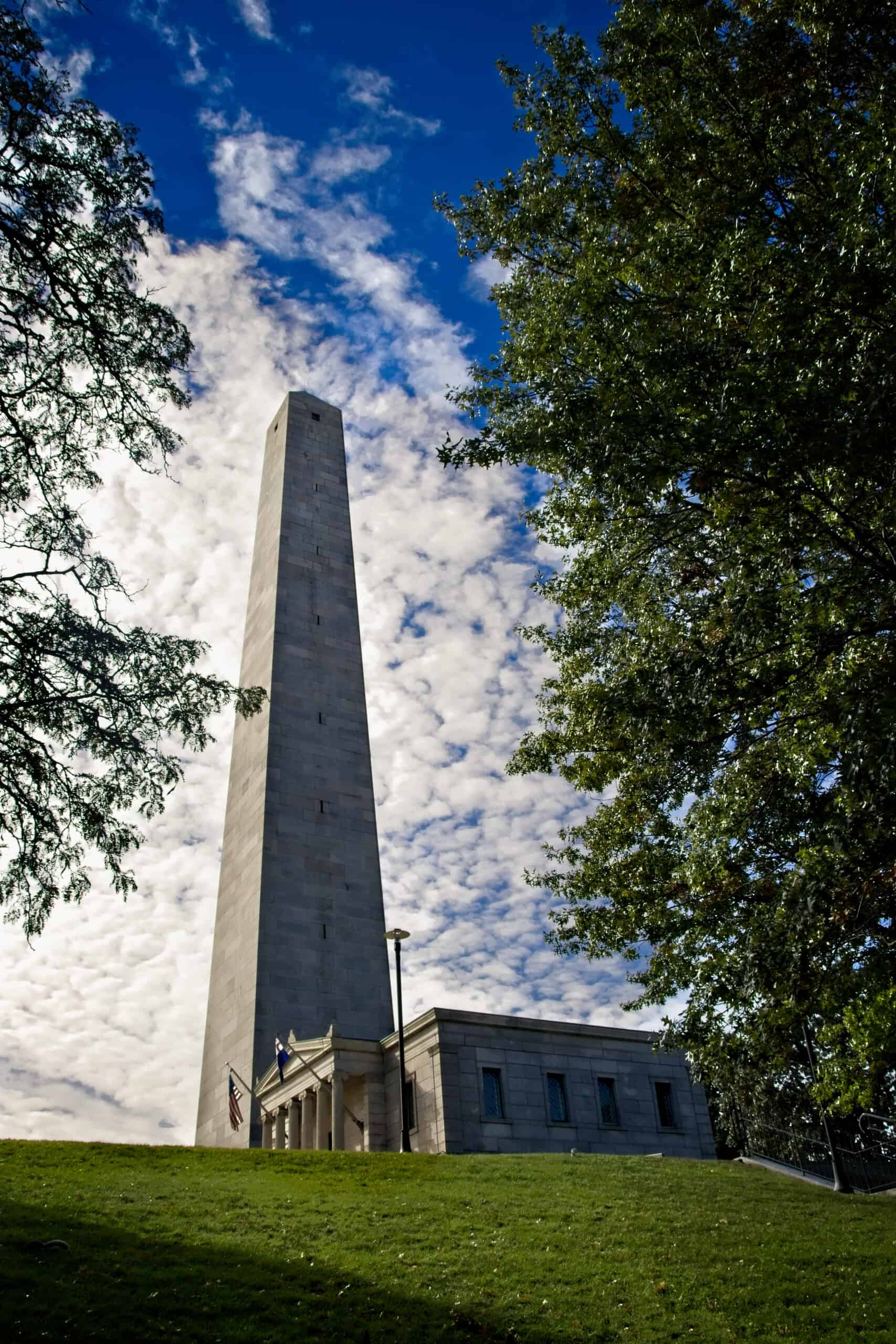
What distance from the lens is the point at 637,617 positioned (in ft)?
51.8

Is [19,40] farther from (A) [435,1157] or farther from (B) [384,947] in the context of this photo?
(B) [384,947]

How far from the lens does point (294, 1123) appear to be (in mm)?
29844

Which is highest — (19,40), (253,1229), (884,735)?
(19,40)

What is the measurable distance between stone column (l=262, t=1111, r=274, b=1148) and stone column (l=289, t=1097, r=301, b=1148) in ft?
7.40

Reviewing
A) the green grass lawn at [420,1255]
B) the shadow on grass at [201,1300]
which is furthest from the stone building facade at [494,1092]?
the shadow on grass at [201,1300]

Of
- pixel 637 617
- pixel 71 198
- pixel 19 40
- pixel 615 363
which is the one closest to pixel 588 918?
pixel 637 617

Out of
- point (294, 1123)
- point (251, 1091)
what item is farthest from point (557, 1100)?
point (251, 1091)

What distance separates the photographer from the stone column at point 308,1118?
28.7 metres

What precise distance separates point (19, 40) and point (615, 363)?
27.1ft

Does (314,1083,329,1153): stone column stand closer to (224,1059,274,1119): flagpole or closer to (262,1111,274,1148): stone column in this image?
(224,1059,274,1119): flagpole

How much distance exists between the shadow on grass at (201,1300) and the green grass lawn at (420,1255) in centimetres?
3

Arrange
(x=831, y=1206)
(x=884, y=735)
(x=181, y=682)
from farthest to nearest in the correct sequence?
1. (x=831, y=1206)
2. (x=181, y=682)
3. (x=884, y=735)

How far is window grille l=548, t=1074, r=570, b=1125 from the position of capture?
27.7 metres

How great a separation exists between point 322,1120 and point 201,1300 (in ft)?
58.7
